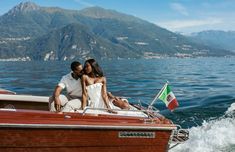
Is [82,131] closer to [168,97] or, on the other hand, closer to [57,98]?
[57,98]

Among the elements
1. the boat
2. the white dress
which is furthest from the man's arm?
the white dress

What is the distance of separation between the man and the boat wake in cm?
332

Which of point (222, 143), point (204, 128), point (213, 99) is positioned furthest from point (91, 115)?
point (213, 99)

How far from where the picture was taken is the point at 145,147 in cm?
919

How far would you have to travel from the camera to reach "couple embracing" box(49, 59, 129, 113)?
9430mm

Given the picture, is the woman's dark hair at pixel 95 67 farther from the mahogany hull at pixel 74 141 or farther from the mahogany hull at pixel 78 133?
the mahogany hull at pixel 74 141

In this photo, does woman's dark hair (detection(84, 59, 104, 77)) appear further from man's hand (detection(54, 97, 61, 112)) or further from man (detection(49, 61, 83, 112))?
man's hand (detection(54, 97, 61, 112))

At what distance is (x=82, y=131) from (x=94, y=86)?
1314 mm

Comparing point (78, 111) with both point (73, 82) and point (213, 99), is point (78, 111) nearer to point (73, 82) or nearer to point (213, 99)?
point (73, 82)

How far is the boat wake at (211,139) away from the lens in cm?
1172

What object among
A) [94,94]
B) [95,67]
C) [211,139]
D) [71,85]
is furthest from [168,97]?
[211,139]

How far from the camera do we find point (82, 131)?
8.69 metres

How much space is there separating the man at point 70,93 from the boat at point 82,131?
0.32m

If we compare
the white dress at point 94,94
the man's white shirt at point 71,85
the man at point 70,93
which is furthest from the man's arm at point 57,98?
the white dress at point 94,94
